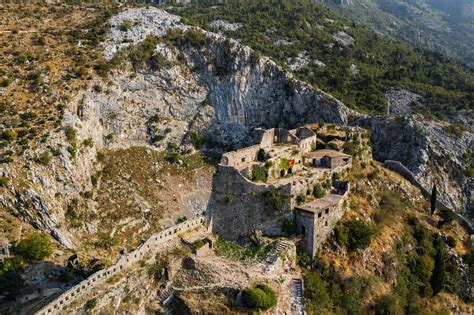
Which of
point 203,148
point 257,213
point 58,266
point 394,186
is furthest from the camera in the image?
point 203,148

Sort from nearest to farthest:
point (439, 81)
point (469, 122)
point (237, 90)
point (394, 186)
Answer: point (394, 186) < point (237, 90) < point (469, 122) < point (439, 81)

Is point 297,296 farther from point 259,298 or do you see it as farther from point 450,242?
point 450,242

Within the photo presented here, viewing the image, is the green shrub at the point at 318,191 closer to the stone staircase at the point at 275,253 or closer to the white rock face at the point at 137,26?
the stone staircase at the point at 275,253

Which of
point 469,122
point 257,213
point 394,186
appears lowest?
point 469,122

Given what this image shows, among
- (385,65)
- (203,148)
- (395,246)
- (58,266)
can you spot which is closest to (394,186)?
(395,246)

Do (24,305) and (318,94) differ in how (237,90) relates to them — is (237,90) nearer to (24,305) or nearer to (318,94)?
(318,94)

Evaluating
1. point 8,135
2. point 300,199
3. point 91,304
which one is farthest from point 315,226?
point 8,135

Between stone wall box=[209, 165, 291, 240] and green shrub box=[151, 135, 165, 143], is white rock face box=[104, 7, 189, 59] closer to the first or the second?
green shrub box=[151, 135, 165, 143]
